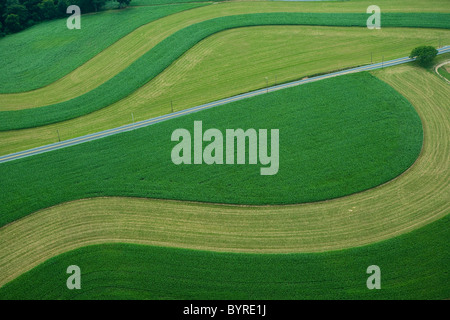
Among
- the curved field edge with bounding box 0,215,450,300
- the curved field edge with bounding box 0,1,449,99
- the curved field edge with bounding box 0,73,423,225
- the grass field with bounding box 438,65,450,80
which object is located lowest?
the curved field edge with bounding box 0,215,450,300

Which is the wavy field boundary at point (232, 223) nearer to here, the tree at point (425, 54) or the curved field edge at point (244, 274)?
the curved field edge at point (244, 274)

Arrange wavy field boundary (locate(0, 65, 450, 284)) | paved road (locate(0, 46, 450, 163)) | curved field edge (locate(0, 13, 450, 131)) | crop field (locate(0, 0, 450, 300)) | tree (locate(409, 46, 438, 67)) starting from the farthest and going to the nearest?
tree (locate(409, 46, 438, 67)) < curved field edge (locate(0, 13, 450, 131)) < paved road (locate(0, 46, 450, 163)) < wavy field boundary (locate(0, 65, 450, 284)) < crop field (locate(0, 0, 450, 300))

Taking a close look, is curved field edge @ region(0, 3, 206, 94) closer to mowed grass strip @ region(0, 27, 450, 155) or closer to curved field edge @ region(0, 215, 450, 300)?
mowed grass strip @ region(0, 27, 450, 155)

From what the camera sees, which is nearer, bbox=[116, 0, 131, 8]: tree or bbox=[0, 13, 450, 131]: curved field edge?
bbox=[0, 13, 450, 131]: curved field edge

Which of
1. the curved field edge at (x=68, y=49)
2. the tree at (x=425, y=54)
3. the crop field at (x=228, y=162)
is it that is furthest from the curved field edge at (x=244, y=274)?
the tree at (x=425, y=54)

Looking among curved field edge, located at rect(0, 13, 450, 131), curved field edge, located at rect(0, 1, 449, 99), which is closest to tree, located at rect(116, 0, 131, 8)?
curved field edge, located at rect(0, 1, 449, 99)

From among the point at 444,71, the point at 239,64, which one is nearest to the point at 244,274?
the point at 239,64

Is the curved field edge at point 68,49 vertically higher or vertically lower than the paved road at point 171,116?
higher

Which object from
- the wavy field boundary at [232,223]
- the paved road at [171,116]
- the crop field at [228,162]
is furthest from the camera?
the paved road at [171,116]

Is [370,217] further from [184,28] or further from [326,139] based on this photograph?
[184,28]
